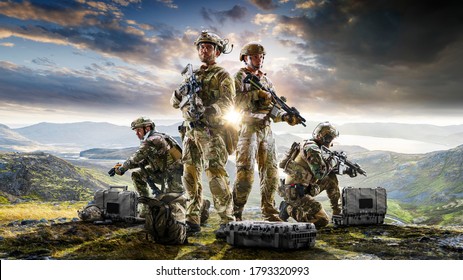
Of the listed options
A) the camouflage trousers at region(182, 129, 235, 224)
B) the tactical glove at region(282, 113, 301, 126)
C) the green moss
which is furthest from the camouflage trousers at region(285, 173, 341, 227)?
the green moss

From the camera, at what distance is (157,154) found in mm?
7422

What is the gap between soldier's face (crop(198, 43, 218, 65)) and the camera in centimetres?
664

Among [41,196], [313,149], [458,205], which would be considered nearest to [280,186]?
[313,149]

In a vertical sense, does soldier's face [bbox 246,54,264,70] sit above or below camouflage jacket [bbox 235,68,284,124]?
above

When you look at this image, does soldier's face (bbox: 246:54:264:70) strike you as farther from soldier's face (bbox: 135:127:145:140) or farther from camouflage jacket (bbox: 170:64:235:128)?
soldier's face (bbox: 135:127:145:140)

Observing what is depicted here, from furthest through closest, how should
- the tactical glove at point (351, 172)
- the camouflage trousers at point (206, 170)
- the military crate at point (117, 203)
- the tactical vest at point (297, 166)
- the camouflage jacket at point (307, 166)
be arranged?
the tactical glove at point (351, 172) < the tactical vest at point (297, 166) < the military crate at point (117, 203) < the camouflage jacket at point (307, 166) < the camouflage trousers at point (206, 170)

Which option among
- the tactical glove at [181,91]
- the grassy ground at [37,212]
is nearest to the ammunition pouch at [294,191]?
the tactical glove at [181,91]

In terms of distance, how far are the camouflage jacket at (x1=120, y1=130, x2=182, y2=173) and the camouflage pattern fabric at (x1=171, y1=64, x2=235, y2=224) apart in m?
0.74

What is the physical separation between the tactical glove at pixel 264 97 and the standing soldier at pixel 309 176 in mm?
1097

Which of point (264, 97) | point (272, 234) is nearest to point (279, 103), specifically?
point (264, 97)

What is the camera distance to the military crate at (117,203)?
729 cm

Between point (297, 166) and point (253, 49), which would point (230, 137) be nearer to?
point (297, 166)

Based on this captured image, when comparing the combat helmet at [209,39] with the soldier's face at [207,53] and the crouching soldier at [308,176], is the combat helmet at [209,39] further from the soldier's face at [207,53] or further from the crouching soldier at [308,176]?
the crouching soldier at [308,176]

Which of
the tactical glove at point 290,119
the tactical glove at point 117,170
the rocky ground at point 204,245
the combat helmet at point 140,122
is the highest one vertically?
the tactical glove at point 290,119
